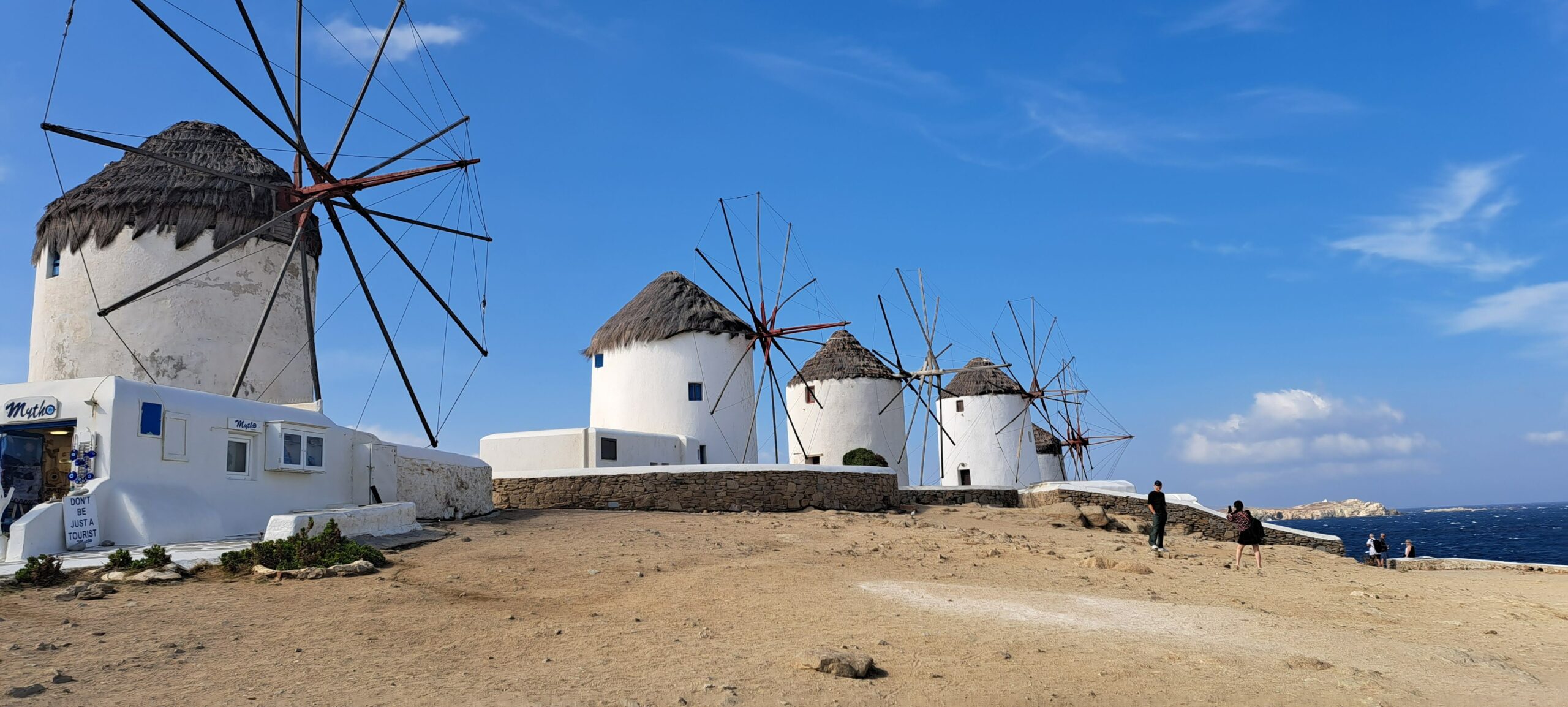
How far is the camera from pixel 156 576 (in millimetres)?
9391

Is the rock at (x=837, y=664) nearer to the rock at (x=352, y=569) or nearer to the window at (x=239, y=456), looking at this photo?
the rock at (x=352, y=569)

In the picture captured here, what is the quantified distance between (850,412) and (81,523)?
26691 millimetres

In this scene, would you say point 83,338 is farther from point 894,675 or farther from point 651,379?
point 894,675

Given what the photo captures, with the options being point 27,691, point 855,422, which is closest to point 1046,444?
point 855,422

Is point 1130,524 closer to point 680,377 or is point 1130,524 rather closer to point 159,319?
point 680,377

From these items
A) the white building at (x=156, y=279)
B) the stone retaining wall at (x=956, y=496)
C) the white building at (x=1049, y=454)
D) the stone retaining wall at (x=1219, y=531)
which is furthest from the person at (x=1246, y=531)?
the white building at (x=1049, y=454)

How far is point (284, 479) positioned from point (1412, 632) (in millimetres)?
13366

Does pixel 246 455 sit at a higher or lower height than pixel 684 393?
lower

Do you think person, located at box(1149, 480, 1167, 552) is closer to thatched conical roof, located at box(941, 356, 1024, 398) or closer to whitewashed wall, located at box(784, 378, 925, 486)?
whitewashed wall, located at box(784, 378, 925, 486)

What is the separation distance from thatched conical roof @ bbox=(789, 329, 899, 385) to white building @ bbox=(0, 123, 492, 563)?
19.3 m

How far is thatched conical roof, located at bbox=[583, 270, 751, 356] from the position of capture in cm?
2825

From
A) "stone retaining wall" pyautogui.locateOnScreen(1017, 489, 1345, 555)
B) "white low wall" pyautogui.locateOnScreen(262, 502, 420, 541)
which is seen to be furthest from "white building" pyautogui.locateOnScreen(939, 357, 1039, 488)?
"white low wall" pyautogui.locateOnScreen(262, 502, 420, 541)

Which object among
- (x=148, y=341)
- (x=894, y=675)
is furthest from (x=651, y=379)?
(x=894, y=675)

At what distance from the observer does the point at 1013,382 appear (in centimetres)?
4106
